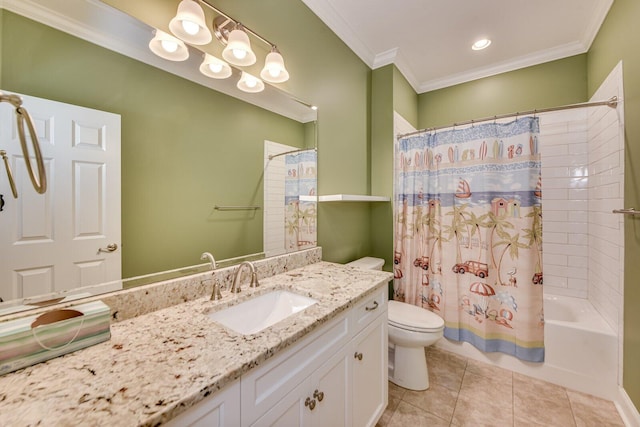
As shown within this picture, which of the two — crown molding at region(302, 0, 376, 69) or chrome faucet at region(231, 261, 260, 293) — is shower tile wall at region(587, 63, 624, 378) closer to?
crown molding at region(302, 0, 376, 69)

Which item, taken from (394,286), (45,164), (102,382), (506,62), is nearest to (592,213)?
(506,62)

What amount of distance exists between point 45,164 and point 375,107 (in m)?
2.32

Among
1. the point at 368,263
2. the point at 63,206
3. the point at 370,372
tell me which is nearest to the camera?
the point at 63,206

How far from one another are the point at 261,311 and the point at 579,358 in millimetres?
2156

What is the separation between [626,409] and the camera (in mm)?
1469

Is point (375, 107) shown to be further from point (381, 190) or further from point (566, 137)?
point (566, 137)

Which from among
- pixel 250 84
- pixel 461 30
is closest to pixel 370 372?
pixel 250 84

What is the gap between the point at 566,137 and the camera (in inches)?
91.9

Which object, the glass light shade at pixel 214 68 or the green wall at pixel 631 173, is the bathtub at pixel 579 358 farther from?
the glass light shade at pixel 214 68

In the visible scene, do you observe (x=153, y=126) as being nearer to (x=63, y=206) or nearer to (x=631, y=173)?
(x=63, y=206)

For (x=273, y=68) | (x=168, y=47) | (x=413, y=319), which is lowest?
(x=413, y=319)

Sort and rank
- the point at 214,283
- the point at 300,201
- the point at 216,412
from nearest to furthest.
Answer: the point at 216,412 → the point at 214,283 → the point at 300,201

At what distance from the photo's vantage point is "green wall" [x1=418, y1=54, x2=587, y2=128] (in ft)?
7.54

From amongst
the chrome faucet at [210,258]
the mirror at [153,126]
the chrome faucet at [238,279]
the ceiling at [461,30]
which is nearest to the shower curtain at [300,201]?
the mirror at [153,126]
